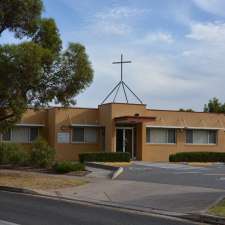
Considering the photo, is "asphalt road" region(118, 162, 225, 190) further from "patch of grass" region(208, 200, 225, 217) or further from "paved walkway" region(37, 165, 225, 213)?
"patch of grass" region(208, 200, 225, 217)

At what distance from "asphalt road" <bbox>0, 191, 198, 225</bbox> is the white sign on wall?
2303 centimetres

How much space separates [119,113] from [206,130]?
7.89 metres

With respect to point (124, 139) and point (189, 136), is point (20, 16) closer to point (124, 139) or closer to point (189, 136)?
point (124, 139)

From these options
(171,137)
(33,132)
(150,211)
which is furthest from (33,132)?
(150,211)

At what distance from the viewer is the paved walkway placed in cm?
1672

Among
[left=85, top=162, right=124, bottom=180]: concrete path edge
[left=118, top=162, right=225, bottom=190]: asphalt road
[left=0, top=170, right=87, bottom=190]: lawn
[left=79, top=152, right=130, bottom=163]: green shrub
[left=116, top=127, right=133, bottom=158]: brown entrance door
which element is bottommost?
[left=0, top=170, right=87, bottom=190]: lawn

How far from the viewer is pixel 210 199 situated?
1706cm

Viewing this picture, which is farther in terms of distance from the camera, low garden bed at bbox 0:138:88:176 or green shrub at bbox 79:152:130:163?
green shrub at bbox 79:152:130:163

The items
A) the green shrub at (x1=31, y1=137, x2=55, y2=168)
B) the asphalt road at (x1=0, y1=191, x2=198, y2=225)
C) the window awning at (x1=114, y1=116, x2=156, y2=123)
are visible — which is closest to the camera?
→ the asphalt road at (x1=0, y1=191, x2=198, y2=225)

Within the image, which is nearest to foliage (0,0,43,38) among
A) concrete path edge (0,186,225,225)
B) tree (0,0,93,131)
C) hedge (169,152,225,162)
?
tree (0,0,93,131)

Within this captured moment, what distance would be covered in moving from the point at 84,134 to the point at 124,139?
118 inches

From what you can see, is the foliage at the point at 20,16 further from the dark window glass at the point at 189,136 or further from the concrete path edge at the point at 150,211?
the dark window glass at the point at 189,136

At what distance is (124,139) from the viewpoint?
4144 cm

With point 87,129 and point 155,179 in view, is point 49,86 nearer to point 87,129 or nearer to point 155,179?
point 155,179
